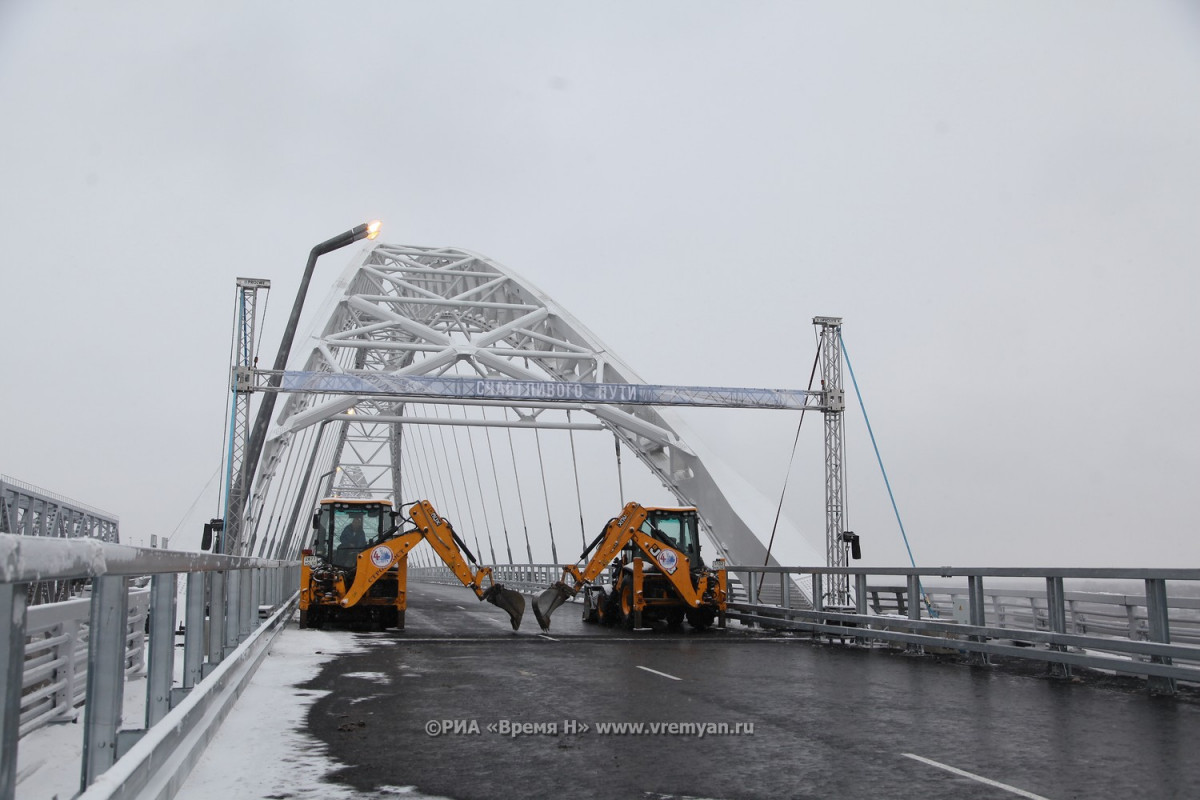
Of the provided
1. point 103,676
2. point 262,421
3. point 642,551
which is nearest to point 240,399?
point 262,421

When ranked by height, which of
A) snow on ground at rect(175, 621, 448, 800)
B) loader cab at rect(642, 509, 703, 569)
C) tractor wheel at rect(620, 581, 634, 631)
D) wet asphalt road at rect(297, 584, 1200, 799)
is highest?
loader cab at rect(642, 509, 703, 569)

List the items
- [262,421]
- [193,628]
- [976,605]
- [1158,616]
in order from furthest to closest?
[262,421] → [976,605] → [1158,616] → [193,628]

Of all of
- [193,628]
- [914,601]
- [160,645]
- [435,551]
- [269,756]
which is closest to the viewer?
[160,645]

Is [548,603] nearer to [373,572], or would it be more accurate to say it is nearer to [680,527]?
[680,527]

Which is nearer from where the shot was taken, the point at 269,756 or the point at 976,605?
the point at 269,756

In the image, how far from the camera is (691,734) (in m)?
Result: 8.68

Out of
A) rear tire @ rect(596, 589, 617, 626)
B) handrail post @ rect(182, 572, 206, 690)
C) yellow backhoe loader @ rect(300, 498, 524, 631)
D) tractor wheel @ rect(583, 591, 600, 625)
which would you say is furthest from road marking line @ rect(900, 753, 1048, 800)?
tractor wheel @ rect(583, 591, 600, 625)

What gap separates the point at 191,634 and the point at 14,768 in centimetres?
487

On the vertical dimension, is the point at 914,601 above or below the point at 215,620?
below

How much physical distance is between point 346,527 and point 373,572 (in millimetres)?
2465

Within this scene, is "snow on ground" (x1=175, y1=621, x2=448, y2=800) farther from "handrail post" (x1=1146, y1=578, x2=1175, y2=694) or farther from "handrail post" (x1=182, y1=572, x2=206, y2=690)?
"handrail post" (x1=1146, y1=578, x2=1175, y2=694)

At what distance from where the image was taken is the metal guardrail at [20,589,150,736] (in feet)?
23.8

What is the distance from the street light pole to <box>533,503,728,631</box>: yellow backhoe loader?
31.7 feet

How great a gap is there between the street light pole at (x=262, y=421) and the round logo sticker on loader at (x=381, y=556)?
7560 mm
